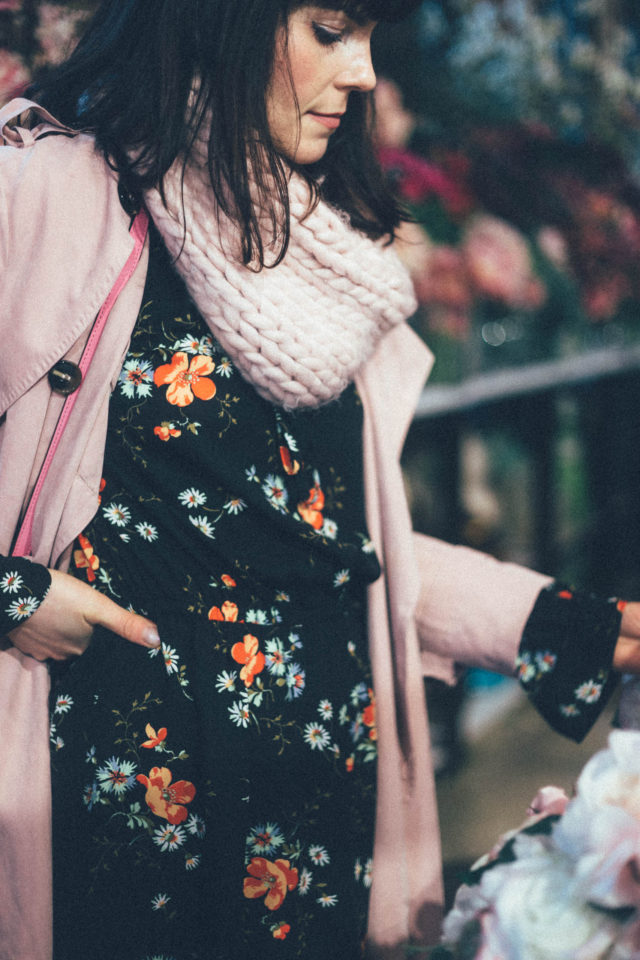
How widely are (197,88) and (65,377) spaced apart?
1.23 ft

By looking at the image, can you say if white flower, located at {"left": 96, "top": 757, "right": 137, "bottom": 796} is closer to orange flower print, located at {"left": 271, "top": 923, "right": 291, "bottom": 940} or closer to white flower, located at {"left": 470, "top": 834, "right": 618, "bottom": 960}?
orange flower print, located at {"left": 271, "top": 923, "right": 291, "bottom": 940}

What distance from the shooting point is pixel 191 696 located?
3.20 feet

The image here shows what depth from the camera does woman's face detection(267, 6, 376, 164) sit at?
91 centimetres

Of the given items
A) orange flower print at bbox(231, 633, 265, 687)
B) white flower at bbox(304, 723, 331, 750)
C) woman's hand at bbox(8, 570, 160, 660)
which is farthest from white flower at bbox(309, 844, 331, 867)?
woman's hand at bbox(8, 570, 160, 660)

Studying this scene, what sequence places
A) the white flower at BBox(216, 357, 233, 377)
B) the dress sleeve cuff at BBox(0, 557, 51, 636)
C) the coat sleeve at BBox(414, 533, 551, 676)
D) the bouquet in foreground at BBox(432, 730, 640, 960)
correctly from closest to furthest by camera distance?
the bouquet in foreground at BBox(432, 730, 640, 960)
the dress sleeve cuff at BBox(0, 557, 51, 636)
the white flower at BBox(216, 357, 233, 377)
the coat sleeve at BBox(414, 533, 551, 676)

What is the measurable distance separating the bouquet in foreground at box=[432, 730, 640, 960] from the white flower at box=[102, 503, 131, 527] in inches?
22.3

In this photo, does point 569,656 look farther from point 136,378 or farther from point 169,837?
point 136,378

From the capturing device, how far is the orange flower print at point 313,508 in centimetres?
107

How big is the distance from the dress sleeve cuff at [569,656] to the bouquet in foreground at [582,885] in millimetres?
455

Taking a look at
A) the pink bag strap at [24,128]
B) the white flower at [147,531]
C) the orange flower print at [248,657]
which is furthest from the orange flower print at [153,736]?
the pink bag strap at [24,128]

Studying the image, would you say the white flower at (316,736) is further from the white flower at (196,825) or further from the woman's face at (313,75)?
the woman's face at (313,75)

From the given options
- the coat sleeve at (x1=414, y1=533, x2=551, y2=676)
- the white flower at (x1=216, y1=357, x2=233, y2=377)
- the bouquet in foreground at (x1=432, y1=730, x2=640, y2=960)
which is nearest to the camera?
the bouquet in foreground at (x1=432, y1=730, x2=640, y2=960)

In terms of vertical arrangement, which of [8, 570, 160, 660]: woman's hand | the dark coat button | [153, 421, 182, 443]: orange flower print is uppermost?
the dark coat button

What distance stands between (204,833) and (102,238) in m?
0.72
